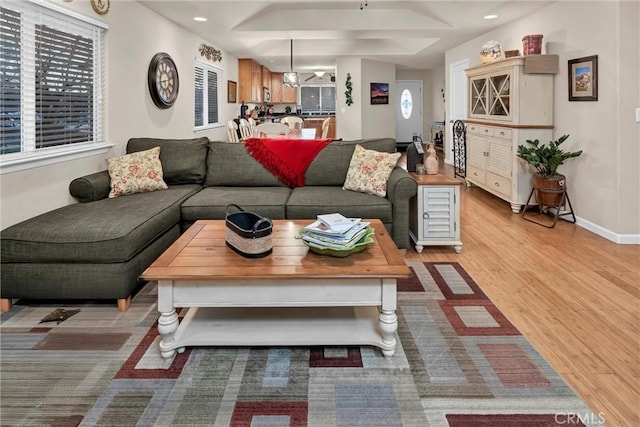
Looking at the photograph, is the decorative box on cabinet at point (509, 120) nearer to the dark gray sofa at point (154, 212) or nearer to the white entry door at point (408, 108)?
the dark gray sofa at point (154, 212)

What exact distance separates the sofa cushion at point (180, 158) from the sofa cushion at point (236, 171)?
0.31 feet

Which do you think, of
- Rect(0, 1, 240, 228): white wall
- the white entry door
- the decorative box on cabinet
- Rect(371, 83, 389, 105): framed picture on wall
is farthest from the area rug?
the white entry door

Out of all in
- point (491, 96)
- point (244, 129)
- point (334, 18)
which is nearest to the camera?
point (491, 96)

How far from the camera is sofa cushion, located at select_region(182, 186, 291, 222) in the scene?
11.6 feet

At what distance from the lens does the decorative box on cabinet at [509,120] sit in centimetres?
514

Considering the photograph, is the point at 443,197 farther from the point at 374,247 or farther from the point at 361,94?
the point at 361,94

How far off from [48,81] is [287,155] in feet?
6.32

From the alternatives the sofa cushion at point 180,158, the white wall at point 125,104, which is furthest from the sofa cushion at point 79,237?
the sofa cushion at point 180,158

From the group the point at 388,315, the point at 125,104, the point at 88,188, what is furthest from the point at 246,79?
the point at 388,315

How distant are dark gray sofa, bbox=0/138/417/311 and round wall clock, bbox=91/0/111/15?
1136 mm

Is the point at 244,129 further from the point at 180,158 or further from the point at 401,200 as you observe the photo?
the point at 401,200

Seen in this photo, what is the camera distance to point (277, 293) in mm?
2104

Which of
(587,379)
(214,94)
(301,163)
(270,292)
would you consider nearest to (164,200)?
(301,163)

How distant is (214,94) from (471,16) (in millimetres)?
4359
